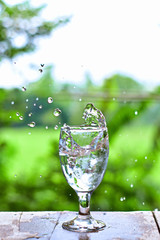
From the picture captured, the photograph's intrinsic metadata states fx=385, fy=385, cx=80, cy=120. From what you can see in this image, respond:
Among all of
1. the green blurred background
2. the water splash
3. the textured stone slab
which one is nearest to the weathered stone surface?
the textured stone slab

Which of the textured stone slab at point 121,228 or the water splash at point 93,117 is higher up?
the water splash at point 93,117

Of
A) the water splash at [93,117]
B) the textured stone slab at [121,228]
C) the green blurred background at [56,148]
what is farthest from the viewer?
the green blurred background at [56,148]

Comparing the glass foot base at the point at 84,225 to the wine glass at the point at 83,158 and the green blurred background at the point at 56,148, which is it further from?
the green blurred background at the point at 56,148

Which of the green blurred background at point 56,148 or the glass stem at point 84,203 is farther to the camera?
the green blurred background at point 56,148

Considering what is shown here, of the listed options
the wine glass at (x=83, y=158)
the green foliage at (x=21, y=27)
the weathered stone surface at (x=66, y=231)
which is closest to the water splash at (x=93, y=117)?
the wine glass at (x=83, y=158)

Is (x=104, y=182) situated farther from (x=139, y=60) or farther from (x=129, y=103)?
(x=139, y=60)

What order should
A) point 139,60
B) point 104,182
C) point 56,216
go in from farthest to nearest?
point 139,60 → point 104,182 → point 56,216

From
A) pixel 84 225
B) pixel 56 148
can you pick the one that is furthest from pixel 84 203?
pixel 56 148

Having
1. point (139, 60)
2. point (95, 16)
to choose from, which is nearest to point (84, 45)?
point (95, 16)

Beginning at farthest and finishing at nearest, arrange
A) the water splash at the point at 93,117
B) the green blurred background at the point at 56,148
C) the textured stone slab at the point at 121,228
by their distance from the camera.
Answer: the green blurred background at the point at 56,148 < the water splash at the point at 93,117 < the textured stone slab at the point at 121,228
